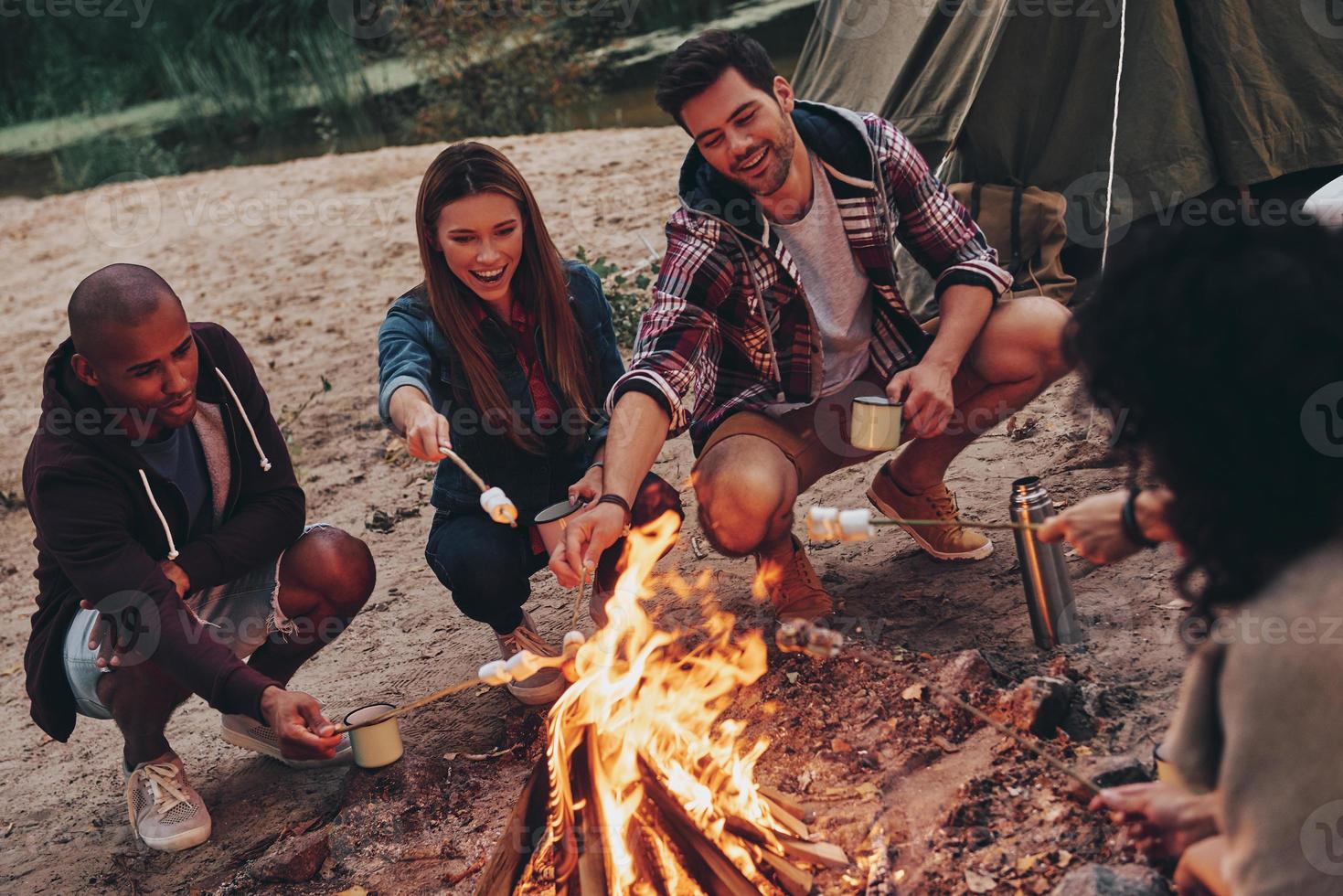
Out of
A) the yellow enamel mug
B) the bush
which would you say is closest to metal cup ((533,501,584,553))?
the yellow enamel mug

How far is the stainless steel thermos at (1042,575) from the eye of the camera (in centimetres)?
276

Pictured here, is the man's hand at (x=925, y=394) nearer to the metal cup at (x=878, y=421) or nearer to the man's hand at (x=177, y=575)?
the metal cup at (x=878, y=421)

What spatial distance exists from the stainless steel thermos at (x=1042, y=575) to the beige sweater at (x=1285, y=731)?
4.12ft

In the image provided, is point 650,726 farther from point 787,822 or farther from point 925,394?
point 925,394

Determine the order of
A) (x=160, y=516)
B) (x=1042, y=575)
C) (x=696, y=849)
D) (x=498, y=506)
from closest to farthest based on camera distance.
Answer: (x=696, y=849), (x=498, y=506), (x=1042, y=575), (x=160, y=516)

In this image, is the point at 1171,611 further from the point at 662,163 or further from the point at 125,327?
the point at 662,163

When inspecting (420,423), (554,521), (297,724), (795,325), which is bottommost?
(297,724)

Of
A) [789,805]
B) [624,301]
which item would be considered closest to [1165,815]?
[789,805]

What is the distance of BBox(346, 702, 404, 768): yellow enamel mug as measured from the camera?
281 cm

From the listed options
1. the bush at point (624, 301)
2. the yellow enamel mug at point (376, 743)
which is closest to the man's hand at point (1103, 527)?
the yellow enamel mug at point (376, 743)

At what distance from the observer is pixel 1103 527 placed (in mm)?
2023

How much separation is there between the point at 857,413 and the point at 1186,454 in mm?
1373

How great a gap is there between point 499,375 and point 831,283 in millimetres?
976

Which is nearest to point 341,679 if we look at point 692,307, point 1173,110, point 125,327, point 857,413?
point 125,327
